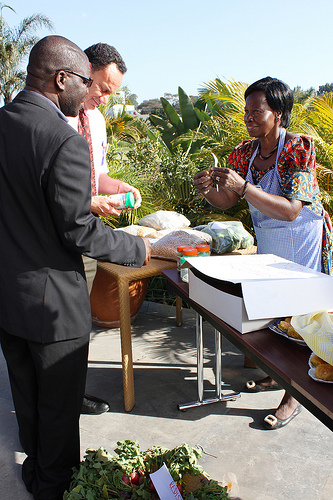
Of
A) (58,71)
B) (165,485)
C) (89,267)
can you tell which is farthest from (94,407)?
(58,71)

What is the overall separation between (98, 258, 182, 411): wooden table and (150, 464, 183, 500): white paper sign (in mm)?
1120

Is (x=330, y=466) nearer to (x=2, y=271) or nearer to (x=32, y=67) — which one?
(x=2, y=271)

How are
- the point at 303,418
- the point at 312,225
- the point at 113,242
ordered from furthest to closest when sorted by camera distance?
the point at 303,418 < the point at 312,225 < the point at 113,242

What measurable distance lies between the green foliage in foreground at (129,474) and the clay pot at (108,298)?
7.00 feet

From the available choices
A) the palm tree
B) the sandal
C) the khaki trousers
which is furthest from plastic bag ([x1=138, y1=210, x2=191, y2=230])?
the palm tree

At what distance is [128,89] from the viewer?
52.7ft

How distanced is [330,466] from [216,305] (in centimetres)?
118

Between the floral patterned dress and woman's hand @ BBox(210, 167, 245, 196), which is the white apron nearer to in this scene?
the floral patterned dress

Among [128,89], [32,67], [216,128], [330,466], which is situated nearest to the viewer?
[32,67]

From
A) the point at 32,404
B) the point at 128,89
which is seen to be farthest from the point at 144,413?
the point at 128,89

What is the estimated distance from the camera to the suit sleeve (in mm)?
1491

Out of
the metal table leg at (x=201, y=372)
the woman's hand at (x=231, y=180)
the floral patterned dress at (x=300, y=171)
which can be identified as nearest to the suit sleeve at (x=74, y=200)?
the woman's hand at (x=231, y=180)

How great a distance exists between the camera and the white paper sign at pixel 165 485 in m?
1.46

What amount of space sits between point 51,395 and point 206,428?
43.1 inches
